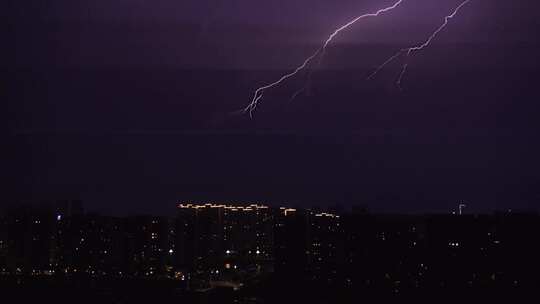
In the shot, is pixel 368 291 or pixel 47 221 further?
pixel 47 221

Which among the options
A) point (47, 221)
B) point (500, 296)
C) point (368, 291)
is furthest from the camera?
point (47, 221)

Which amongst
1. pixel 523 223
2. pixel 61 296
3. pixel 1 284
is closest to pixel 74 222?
pixel 1 284

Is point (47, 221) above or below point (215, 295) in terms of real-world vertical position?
above

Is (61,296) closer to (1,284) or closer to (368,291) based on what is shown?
(1,284)

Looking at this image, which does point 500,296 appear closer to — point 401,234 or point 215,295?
point 401,234

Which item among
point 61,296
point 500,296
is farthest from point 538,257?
point 61,296

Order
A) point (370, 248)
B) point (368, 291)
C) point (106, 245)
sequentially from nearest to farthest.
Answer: point (368, 291) → point (370, 248) → point (106, 245)
